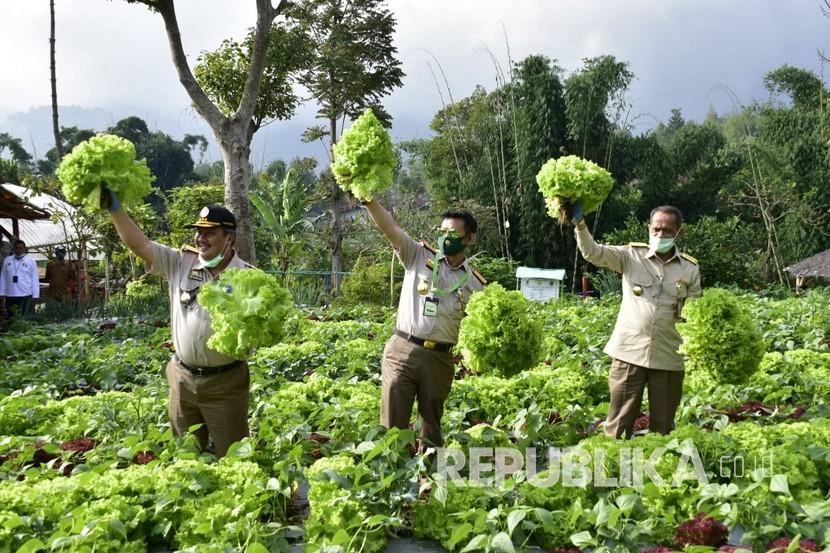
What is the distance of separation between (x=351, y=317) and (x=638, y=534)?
366 inches

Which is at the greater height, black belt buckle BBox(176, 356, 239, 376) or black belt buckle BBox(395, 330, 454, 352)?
black belt buckle BBox(395, 330, 454, 352)

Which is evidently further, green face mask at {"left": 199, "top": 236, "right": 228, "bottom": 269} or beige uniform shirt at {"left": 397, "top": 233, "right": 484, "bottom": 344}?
beige uniform shirt at {"left": 397, "top": 233, "right": 484, "bottom": 344}

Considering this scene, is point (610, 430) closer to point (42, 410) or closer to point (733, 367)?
point (733, 367)

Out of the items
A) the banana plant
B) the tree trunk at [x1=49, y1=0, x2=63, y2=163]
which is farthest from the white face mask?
the tree trunk at [x1=49, y1=0, x2=63, y2=163]

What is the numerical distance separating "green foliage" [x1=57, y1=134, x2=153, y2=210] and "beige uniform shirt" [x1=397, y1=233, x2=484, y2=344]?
1525 millimetres

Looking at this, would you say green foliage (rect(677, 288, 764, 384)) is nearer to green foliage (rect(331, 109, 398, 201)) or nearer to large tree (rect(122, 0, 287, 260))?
green foliage (rect(331, 109, 398, 201))

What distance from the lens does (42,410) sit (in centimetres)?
531

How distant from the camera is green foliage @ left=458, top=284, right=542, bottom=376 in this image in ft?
12.7

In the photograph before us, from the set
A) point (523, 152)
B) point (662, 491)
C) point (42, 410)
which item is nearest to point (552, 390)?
point (662, 491)

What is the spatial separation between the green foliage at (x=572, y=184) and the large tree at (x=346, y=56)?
1815 cm

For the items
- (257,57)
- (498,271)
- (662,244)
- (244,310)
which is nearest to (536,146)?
(498,271)

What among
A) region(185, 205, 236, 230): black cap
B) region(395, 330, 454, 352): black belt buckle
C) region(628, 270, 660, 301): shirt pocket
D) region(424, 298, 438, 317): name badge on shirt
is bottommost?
region(395, 330, 454, 352): black belt buckle

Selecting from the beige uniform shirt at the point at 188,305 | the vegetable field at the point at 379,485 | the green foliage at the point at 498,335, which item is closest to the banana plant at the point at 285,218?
the vegetable field at the point at 379,485

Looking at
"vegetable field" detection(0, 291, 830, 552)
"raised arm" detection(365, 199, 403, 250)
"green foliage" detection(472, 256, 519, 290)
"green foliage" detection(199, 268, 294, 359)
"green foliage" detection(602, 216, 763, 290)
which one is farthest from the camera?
"green foliage" detection(472, 256, 519, 290)
